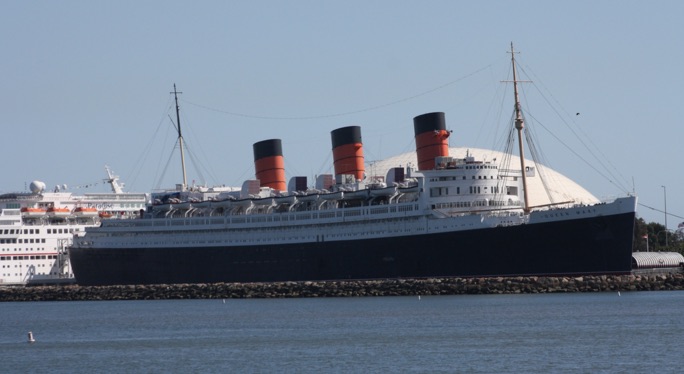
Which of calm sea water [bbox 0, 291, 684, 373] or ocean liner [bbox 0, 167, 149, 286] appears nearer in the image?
calm sea water [bbox 0, 291, 684, 373]

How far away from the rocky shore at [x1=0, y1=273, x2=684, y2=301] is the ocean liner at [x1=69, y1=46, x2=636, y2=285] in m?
1.80

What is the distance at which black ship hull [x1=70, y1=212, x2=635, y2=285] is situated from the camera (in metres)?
78.2

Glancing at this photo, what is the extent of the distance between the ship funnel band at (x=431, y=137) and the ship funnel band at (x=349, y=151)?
756 centimetres

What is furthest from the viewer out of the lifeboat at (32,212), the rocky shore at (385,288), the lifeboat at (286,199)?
the lifeboat at (32,212)

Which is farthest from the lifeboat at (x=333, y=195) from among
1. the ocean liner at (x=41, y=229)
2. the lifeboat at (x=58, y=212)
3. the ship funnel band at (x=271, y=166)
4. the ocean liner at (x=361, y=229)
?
the lifeboat at (x=58, y=212)

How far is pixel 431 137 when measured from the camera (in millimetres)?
91875

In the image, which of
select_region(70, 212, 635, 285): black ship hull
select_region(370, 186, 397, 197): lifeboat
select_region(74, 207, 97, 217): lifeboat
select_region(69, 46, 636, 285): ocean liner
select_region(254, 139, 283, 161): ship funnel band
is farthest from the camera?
select_region(74, 207, 97, 217): lifeboat

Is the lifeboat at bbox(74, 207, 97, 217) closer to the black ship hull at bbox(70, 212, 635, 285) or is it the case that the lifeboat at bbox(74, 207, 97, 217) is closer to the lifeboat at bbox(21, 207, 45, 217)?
the lifeboat at bbox(21, 207, 45, 217)

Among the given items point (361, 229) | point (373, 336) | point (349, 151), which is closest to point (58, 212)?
point (349, 151)

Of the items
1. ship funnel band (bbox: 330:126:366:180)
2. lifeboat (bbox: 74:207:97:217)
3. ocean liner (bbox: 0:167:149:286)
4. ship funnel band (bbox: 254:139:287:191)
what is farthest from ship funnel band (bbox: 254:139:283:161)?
lifeboat (bbox: 74:207:97:217)

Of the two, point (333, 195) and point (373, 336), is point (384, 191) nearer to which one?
point (333, 195)

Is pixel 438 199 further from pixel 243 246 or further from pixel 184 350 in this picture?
pixel 184 350

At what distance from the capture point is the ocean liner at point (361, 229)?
79188 millimetres

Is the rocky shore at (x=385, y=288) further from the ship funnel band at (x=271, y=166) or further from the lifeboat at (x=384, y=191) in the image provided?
the ship funnel band at (x=271, y=166)
